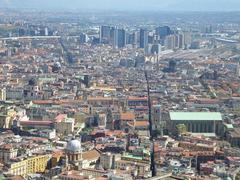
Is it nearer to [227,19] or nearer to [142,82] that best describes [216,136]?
[142,82]

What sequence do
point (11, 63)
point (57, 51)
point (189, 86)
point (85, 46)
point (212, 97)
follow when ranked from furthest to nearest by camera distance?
point (85, 46)
point (57, 51)
point (11, 63)
point (189, 86)
point (212, 97)

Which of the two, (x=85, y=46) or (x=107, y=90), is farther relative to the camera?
(x=85, y=46)

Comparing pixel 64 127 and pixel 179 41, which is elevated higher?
pixel 64 127

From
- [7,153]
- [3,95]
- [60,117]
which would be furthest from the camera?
[3,95]

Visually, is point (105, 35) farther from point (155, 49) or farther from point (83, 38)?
point (155, 49)

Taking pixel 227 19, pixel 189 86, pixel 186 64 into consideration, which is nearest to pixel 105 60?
pixel 186 64

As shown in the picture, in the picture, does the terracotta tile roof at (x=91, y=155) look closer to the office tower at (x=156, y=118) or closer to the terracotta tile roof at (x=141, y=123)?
the office tower at (x=156, y=118)

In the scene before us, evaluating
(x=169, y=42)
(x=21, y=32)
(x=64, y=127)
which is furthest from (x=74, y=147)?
(x=21, y=32)
